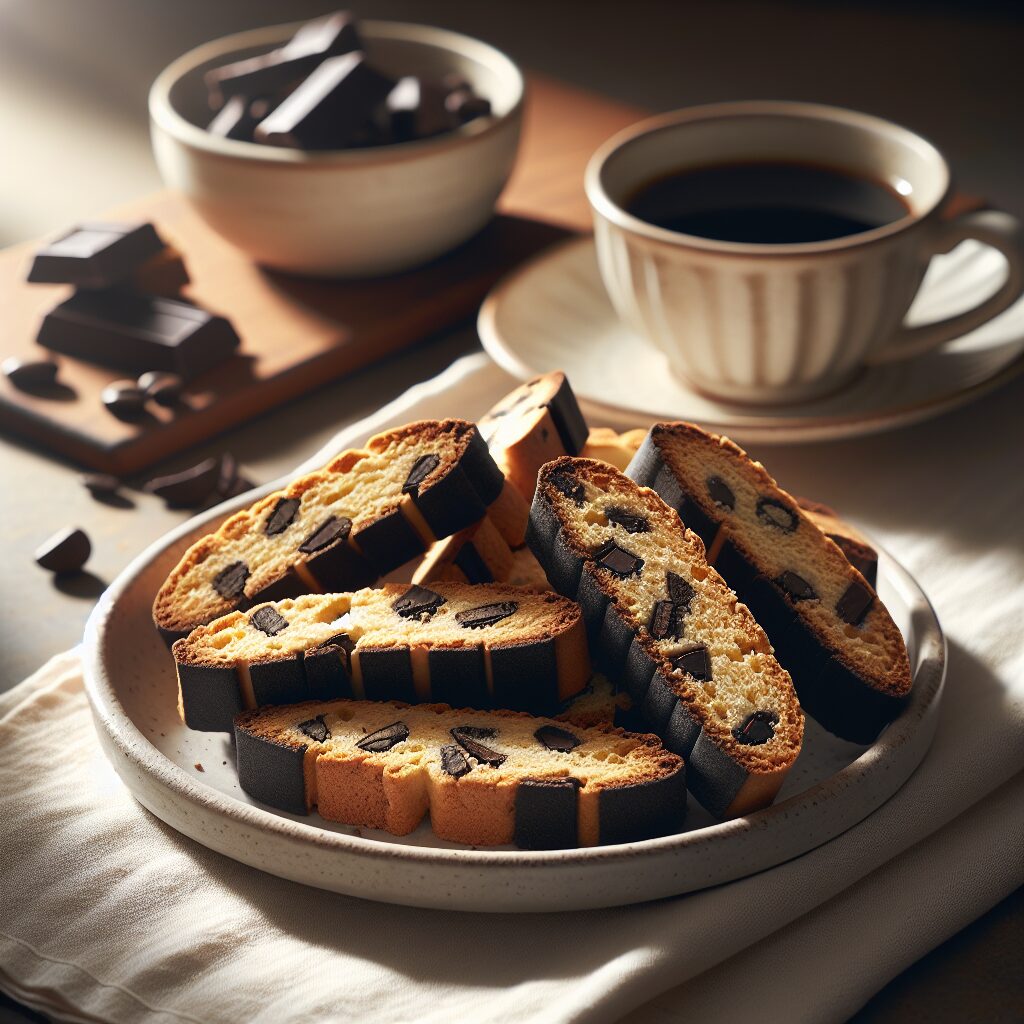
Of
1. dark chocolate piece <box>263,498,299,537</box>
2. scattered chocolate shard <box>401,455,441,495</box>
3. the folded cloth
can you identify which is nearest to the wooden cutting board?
dark chocolate piece <box>263,498,299,537</box>

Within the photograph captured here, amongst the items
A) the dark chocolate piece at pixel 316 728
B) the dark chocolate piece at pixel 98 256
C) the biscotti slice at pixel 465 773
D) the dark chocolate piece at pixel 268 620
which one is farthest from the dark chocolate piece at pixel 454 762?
the dark chocolate piece at pixel 98 256

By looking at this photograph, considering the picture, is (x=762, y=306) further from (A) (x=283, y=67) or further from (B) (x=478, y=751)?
(A) (x=283, y=67)

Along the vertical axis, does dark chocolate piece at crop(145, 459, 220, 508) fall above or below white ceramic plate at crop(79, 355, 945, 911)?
below

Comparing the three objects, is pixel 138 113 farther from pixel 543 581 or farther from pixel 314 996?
pixel 314 996

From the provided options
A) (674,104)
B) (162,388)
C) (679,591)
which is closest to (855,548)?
(679,591)

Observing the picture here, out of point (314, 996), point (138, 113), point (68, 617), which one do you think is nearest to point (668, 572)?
point (314, 996)

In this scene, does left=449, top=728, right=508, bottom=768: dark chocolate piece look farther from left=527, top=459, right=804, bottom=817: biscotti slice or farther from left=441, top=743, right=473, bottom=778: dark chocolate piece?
left=527, top=459, right=804, bottom=817: biscotti slice
